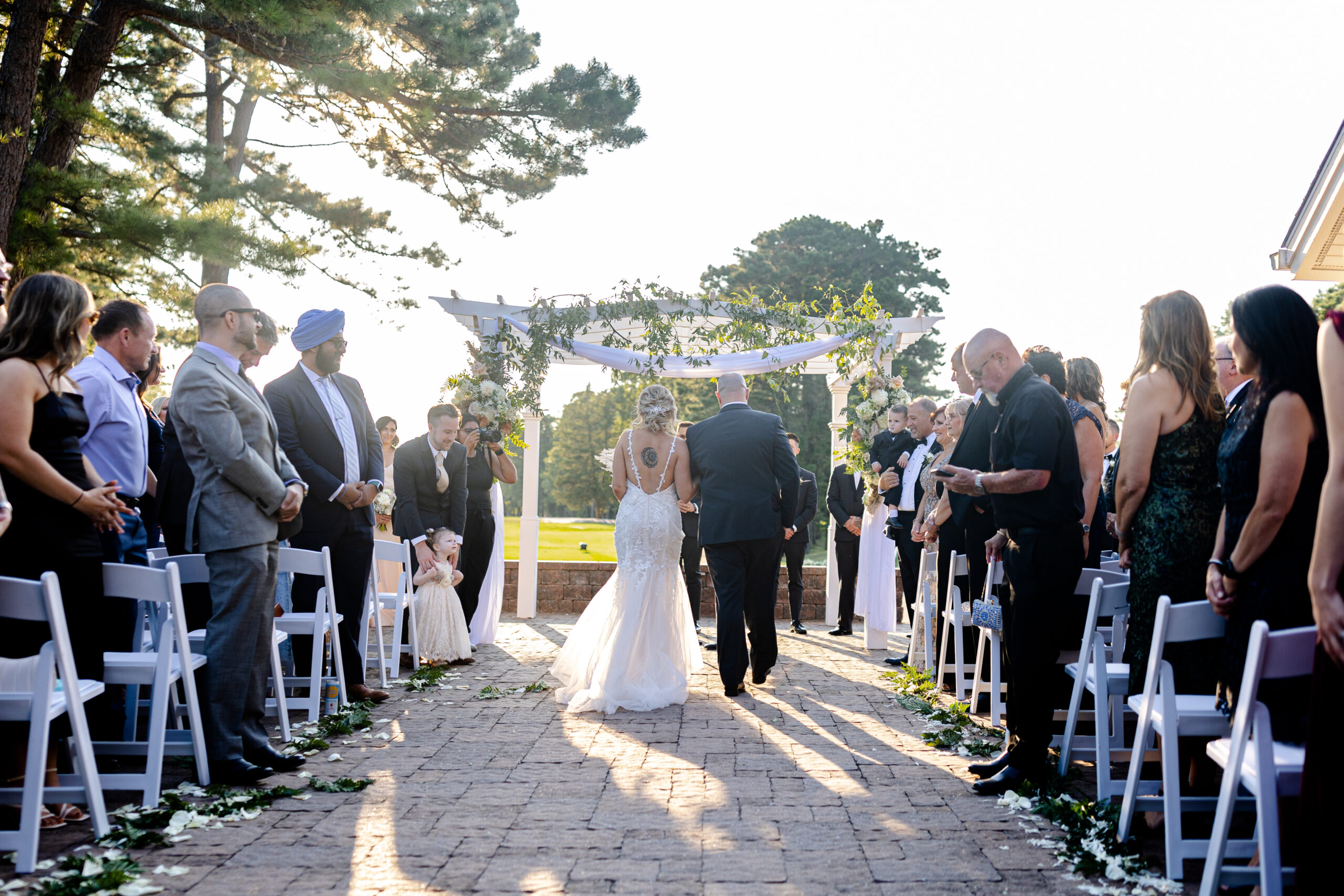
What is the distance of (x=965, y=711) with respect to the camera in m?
6.00

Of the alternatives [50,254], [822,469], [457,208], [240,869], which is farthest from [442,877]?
[822,469]

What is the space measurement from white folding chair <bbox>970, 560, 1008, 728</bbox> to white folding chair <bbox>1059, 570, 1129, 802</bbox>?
2.12 ft

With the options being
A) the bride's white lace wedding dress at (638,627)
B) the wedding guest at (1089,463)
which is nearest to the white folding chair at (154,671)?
the bride's white lace wedding dress at (638,627)

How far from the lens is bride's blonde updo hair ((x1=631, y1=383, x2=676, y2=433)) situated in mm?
→ 6836

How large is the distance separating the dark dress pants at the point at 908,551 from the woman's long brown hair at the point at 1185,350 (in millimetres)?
4251

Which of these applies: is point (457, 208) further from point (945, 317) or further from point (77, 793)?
point (77, 793)

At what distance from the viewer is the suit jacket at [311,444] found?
224 inches

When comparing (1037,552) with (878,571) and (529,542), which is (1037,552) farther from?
(529,542)

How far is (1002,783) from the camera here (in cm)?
421

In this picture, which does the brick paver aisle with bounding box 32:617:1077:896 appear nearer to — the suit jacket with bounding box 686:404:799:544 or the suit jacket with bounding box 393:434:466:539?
the suit jacket with bounding box 686:404:799:544

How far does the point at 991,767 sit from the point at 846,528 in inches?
234

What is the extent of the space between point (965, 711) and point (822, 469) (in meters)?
29.3

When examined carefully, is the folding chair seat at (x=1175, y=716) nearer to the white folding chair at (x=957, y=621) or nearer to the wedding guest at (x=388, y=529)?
the white folding chair at (x=957, y=621)

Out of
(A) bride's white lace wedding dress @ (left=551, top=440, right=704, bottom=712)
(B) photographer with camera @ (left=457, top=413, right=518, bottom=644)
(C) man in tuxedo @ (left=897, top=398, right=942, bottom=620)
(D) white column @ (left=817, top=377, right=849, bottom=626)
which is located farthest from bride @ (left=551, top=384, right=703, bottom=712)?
(D) white column @ (left=817, top=377, right=849, bottom=626)
